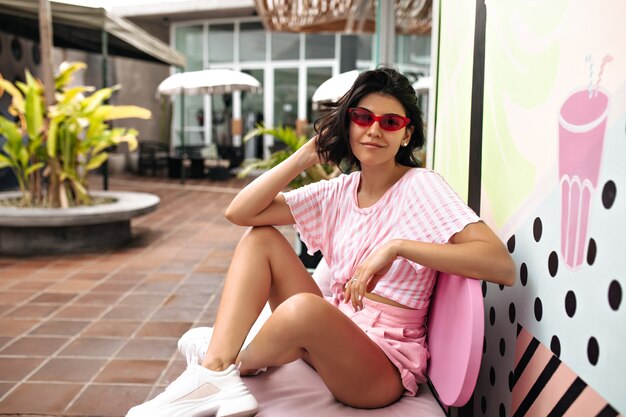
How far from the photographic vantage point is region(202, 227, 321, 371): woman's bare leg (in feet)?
6.00

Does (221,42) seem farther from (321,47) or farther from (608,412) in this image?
(608,412)

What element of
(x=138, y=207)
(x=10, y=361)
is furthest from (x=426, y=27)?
(x=10, y=361)

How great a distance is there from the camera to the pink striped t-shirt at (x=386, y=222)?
173 cm

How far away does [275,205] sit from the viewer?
2133mm

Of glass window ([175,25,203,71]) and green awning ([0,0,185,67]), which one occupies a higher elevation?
glass window ([175,25,203,71])

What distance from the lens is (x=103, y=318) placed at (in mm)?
3686

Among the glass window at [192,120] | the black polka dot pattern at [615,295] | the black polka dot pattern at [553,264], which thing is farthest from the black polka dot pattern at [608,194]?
the glass window at [192,120]

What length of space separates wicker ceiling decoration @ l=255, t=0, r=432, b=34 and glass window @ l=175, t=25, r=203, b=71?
9.45 meters

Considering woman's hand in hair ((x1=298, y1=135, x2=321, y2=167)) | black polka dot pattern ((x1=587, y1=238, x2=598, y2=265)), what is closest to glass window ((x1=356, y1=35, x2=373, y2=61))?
woman's hand in hair ((x1=298, y1=135, x2=321, y2=167))

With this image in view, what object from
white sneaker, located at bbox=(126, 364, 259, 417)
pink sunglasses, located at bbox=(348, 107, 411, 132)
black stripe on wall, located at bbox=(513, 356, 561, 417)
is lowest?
white sneaker, located at bbox=(126, 364, 259, 417)

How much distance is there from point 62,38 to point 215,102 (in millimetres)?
6258

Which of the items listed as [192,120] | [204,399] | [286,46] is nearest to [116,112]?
[204,399]

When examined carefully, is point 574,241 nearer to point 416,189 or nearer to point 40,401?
point 416,189

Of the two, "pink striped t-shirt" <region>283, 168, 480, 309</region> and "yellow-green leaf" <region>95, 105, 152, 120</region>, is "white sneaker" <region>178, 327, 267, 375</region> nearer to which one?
"pink striped t-shirt" <region>283, 168, 480, 309</region>
